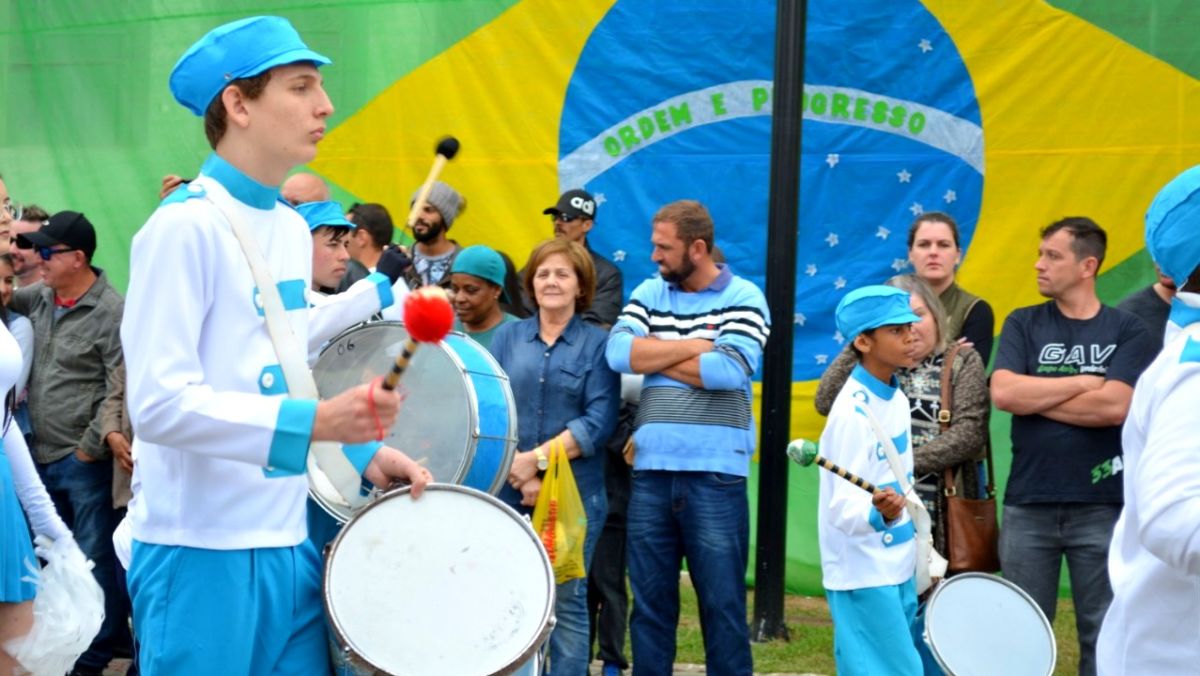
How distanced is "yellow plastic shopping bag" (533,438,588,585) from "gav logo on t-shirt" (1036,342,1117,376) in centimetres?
206

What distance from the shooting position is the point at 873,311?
6059 millimetres

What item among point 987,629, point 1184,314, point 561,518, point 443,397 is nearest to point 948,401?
point 987,629

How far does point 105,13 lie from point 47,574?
6106 millimetres

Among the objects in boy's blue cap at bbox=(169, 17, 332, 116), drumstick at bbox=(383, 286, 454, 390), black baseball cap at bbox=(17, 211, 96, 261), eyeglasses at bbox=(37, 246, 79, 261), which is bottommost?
drumstick at bbox=(383, 286, 454, 390)

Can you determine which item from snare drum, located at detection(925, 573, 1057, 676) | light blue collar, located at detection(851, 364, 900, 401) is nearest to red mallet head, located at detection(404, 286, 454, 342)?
light blue collar, located at detection(851, 364, 900, 401)

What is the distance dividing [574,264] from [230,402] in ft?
13.3

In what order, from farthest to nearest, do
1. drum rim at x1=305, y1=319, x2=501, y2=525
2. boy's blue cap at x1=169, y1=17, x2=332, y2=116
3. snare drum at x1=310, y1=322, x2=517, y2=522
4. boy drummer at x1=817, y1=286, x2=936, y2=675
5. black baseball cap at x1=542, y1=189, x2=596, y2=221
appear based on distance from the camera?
black baseball cap at x1=542, y1=189, x2=596, y2=221 → boy drummer at x1=817, y1=286, x2=936, y2=675 → snare drum at x1=310, y1=322, x2=517, y2=522 → drum rim at x1=305, y1=319, x2=501, y2=525 → boy's blue cap at x1=169, y1=17, x2=332, y2=116

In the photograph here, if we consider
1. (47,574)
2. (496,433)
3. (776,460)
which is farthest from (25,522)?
(776,460)

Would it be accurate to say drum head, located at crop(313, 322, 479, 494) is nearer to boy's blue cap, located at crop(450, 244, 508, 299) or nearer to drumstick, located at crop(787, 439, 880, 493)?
drumstick, located at crop(787, 439, 880, 493)

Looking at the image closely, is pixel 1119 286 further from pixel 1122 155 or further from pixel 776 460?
pixel 776 460

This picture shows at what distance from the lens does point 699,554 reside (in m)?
6.76

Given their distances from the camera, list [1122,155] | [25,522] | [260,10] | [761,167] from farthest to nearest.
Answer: [260,10] < [761,167] < [1122,155] < [25,522]

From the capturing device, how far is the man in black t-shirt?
22.1 ft

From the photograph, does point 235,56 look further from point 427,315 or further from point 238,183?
point 427,315
